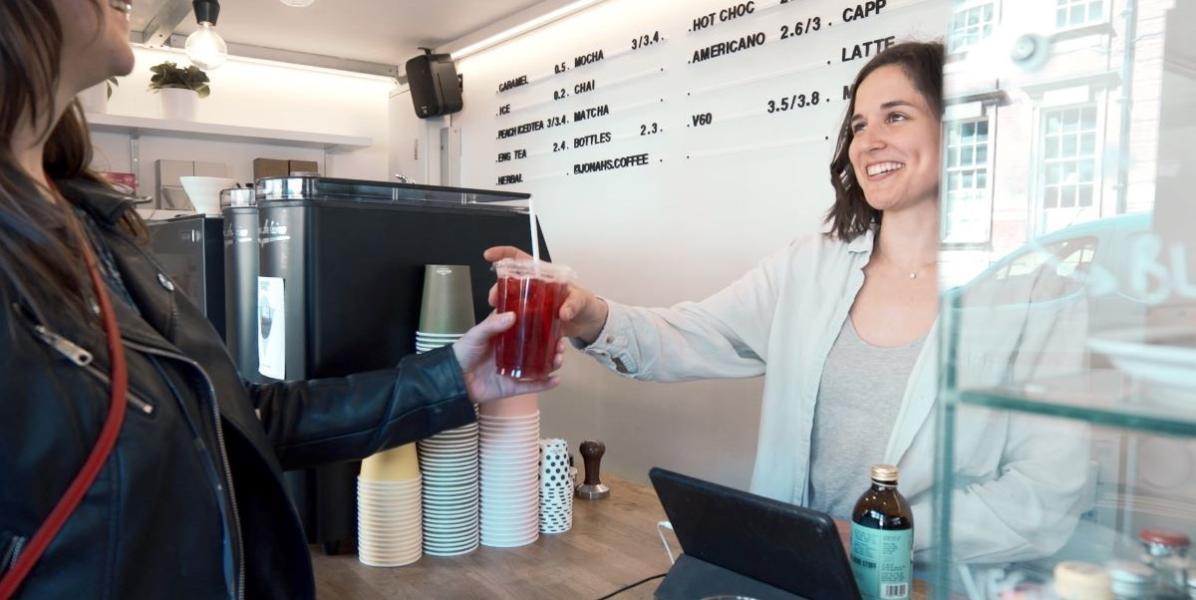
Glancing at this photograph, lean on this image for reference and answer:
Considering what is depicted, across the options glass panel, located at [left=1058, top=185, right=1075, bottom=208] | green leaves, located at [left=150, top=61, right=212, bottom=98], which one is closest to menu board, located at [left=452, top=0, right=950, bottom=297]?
green leaves, located at [left=150, top=61, right=212, bottom=98]

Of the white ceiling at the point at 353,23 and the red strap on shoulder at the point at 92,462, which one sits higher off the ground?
the white ceiling at the point at 353,23

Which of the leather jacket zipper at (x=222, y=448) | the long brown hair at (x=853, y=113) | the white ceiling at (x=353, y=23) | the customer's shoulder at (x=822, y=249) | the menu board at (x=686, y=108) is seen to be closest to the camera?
the leather jacket zipper at (x=222, y=448)

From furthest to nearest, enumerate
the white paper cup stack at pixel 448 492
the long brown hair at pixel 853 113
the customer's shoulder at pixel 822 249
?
1. the customer's shoulder at pixel 822 249
2. the long brown hair at pixel 853 113
3. the white paper cup stack at pixel 448 492

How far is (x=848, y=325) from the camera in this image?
1.43 metres

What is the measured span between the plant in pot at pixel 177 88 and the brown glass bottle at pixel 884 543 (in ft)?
12.3

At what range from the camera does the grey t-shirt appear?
4.39 ft

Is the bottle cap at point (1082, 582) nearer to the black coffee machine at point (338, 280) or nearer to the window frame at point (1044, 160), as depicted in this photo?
the window frame at point (1044, 160)

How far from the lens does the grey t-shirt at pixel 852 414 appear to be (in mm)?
1338

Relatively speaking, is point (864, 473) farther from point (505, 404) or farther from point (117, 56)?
point (117, 56)

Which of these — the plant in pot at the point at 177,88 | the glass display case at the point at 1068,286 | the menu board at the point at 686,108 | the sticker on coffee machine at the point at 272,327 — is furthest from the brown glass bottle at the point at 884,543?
the plant in pot at the point at 177,88

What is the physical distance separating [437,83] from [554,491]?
3044mm

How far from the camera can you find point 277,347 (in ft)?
4.48

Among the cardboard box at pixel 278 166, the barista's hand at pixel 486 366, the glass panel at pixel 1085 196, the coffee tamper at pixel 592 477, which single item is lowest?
the coffee tamper at pixel 592 477

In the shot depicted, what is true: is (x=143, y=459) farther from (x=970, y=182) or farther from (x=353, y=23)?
(x=353, y=23)
